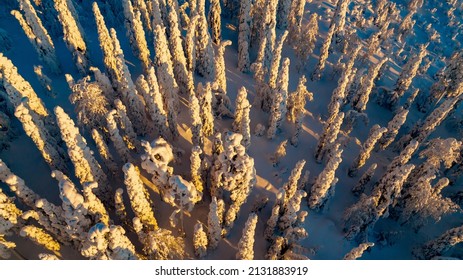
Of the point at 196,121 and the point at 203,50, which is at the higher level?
the point at 203,50

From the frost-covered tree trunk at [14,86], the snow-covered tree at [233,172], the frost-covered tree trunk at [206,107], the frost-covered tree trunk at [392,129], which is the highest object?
the frost-covered tree trunk at [392,129]

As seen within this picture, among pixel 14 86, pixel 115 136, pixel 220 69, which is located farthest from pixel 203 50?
pixel 14 86

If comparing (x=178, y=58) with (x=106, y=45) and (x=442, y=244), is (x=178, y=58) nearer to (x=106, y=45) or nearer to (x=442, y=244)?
(x=106, y=45)

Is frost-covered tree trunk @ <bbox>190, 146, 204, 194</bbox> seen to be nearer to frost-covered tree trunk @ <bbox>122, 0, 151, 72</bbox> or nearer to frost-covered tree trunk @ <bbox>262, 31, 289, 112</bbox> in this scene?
frost-covered tree trunk @ <bbox>262, 31, 289, 112</bbox>

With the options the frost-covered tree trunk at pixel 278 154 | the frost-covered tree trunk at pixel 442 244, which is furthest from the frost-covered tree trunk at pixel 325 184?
the frost-covered tree trunk at pixel 442 244

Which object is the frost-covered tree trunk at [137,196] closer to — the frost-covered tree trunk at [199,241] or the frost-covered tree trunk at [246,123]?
the frost-covered tree trunk at [199,241]

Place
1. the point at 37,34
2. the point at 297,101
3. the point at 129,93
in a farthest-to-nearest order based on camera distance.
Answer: the point at 297,101 < the point at 37,34 < the point at 129,93
